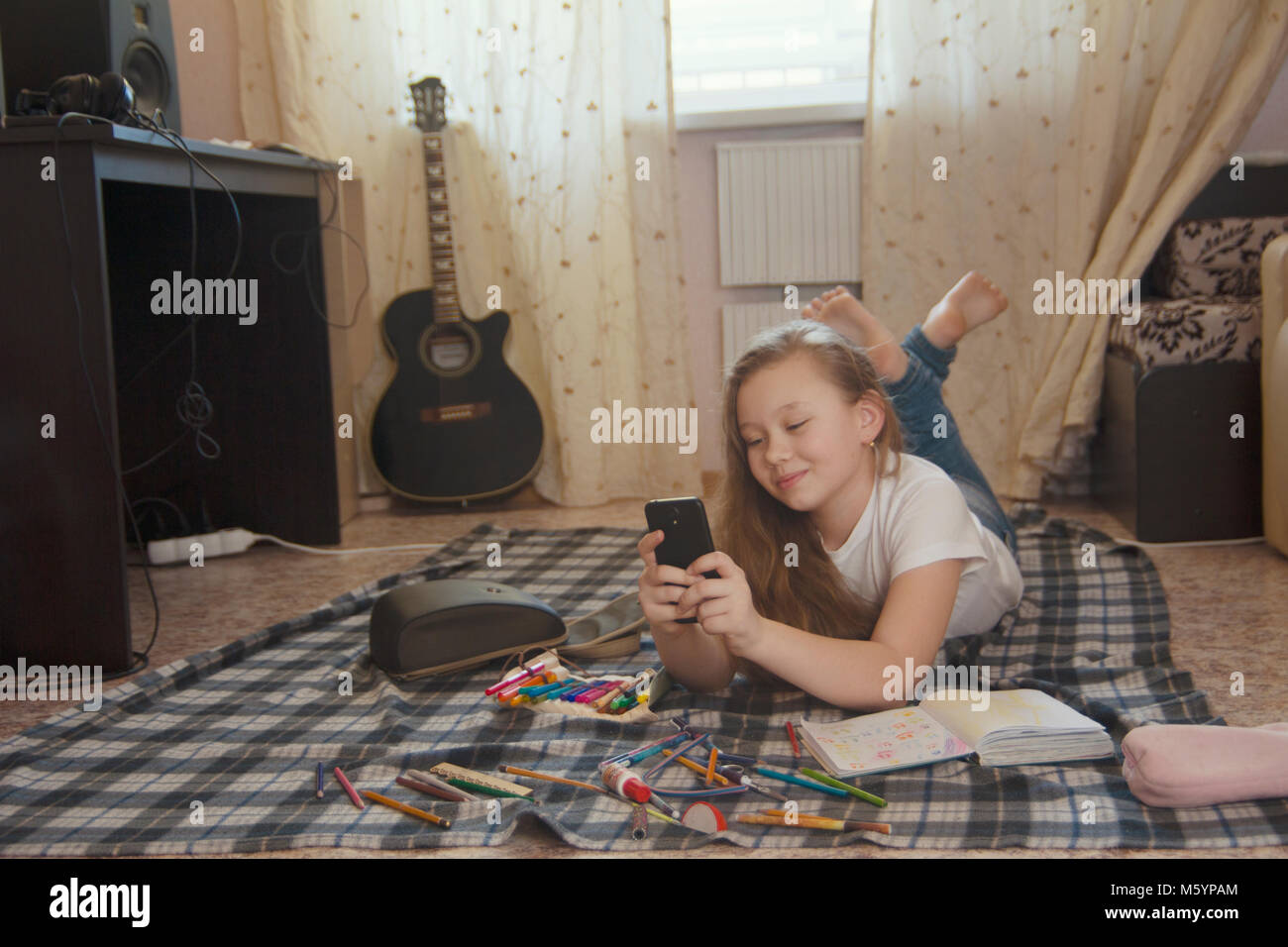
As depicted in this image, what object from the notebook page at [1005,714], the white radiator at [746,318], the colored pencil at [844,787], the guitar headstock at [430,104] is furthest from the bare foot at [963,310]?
the guitar headstock at [430,104]

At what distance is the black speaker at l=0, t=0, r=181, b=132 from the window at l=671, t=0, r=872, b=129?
141 centimetres

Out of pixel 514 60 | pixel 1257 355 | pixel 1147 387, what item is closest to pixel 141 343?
pixel 514 60

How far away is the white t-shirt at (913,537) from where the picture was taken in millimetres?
1345

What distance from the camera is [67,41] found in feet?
6.18

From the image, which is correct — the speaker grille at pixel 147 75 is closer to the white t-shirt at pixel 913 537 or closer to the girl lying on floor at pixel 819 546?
the girl lying on floor at pixel 819 546

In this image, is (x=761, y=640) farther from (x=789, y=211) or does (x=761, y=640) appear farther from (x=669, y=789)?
(x=789, y=211)

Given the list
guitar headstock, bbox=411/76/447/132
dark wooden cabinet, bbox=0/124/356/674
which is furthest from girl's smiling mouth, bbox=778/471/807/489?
guitar headstock, bbox=411/76/447/132

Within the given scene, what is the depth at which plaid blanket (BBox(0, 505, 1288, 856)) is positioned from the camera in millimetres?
1072

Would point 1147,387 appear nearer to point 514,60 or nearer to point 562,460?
point 562,460

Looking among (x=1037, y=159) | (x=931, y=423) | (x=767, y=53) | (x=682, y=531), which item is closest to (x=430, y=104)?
(x=767, y=53)

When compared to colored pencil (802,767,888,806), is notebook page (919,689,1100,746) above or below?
above

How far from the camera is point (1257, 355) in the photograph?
85.8 inches

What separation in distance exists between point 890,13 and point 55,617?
2.17m

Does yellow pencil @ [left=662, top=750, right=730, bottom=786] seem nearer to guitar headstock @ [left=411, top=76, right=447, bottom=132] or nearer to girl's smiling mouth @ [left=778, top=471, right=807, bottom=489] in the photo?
girl's smiling mouth @ [left=778, top=471, right=807, bottom=489]
